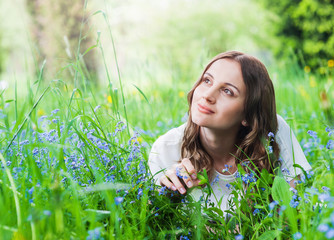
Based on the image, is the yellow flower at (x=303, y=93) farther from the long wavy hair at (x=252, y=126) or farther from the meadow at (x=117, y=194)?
the meadow at (x=117, y=194)

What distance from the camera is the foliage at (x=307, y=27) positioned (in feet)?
24.1

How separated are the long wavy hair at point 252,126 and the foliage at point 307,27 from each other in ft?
17.9

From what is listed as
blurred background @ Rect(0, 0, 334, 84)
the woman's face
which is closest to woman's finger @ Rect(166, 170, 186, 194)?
the woman's face

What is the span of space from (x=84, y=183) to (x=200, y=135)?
0.88m

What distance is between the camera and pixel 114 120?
5.85 ft

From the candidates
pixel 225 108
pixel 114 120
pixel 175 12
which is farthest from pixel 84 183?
pixel 175 12

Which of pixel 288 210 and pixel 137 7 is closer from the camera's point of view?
pixel 288 210

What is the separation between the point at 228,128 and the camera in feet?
6.91

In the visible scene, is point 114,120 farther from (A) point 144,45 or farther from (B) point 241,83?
(A) point 144,45

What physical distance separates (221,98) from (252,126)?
315 millimetres

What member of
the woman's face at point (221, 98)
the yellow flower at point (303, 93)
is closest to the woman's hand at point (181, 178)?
the woman's face at point (221, 98)

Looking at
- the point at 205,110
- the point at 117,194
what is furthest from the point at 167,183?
the point at 205,110

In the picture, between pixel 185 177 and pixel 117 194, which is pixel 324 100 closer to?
pixel 185 177

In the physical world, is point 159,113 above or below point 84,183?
below
